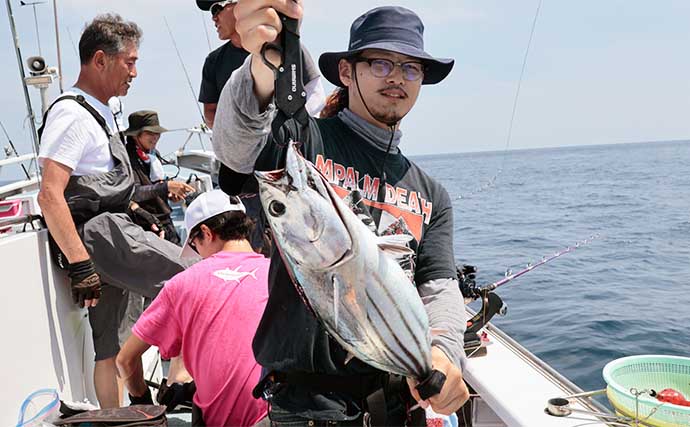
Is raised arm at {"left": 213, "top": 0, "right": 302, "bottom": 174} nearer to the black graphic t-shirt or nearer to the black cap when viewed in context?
the black graphic t-shirt

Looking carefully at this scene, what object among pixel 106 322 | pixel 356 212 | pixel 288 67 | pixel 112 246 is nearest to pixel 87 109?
pixel 112 246

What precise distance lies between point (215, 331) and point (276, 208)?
1259mm

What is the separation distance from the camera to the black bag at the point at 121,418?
6.92ft

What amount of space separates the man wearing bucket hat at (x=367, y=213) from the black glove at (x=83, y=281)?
1.69m

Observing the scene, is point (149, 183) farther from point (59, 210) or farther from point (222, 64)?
point (59, 210)

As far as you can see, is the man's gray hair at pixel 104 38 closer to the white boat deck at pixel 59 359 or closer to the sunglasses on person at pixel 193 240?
the white boat deck at pixel 59 359

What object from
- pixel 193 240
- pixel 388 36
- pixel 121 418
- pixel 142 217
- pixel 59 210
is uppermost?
pixel 388 36

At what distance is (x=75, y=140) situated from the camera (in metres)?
2.99

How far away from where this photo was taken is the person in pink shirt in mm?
2270

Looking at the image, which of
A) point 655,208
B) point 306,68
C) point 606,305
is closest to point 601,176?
point 655,208

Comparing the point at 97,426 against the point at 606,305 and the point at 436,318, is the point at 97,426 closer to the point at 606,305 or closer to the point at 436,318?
the point at 436,318

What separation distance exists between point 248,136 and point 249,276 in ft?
3.69

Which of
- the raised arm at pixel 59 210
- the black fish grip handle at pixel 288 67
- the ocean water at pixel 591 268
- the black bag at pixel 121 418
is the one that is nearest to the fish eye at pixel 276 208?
the black fish grip handle at pixel 288 67

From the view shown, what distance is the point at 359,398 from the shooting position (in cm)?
166
